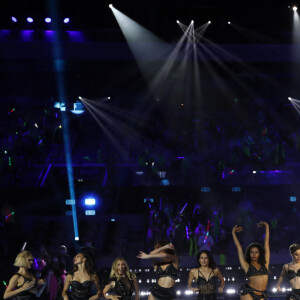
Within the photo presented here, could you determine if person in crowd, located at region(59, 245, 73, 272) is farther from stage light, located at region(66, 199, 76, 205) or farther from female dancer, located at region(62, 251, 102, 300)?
female dancer, located at region(62, 251, 102, 300)

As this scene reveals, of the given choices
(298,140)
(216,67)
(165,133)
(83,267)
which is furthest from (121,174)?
(83,267)

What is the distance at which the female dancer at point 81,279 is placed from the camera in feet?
22.9

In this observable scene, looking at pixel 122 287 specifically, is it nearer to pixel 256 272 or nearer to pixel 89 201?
pixel 256 272

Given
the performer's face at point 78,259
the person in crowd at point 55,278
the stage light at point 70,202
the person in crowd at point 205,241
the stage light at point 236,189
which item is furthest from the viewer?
the stage light at point 236,189

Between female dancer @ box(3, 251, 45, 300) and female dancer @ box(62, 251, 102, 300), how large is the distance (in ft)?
1.83

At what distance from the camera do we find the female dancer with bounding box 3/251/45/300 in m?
6.46

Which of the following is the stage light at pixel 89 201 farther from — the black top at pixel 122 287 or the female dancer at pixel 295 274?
the female dancer at pixel 295 274

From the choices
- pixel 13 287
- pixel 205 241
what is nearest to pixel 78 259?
pixel 13 287

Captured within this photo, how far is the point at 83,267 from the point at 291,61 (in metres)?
11.0

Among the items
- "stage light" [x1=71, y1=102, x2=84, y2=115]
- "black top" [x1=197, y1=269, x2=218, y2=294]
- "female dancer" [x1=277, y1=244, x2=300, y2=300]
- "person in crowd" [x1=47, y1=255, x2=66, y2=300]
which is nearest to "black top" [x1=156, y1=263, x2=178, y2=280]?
"black top" [x1=197, y1=269, x2=218, y2=294]

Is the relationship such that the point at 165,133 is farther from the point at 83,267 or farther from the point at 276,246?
the point at 83,267

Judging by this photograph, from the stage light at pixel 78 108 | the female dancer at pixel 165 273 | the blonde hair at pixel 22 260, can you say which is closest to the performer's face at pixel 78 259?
the blonde hair at pixel 22 260

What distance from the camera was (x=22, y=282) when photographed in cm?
653

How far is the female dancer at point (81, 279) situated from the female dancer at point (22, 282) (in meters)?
0.56
